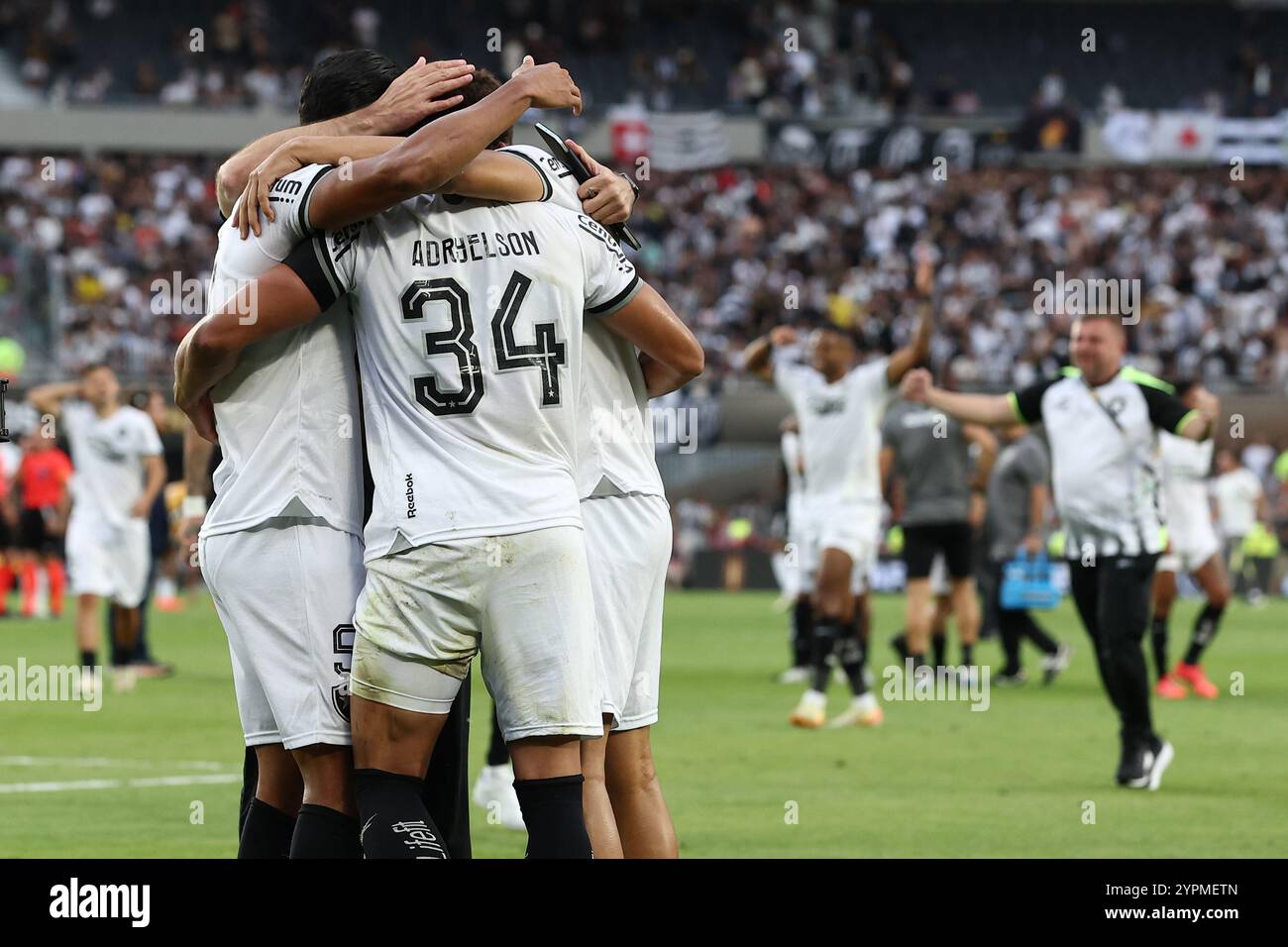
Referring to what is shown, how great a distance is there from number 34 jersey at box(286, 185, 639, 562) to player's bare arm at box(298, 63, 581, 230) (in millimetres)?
108

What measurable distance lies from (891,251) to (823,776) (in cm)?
3061

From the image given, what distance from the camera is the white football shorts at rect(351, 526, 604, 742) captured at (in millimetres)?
4727

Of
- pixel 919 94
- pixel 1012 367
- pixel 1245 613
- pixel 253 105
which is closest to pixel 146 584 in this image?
pixel 1245 613

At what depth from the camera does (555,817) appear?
471 centimetres

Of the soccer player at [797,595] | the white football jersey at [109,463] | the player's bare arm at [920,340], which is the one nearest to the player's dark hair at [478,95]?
the player's bare arm at [920,340]

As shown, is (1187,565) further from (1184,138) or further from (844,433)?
(1184,138)

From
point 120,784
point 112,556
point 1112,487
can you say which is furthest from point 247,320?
point 112,556

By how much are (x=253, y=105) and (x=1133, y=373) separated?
117 ft

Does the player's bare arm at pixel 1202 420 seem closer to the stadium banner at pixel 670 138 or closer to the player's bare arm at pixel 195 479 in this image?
the player's bare arm at pixel 195 479

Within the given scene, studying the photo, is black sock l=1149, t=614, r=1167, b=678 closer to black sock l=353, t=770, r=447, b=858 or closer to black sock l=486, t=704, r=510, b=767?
black sock l=486, t=704, r=510, b=767
